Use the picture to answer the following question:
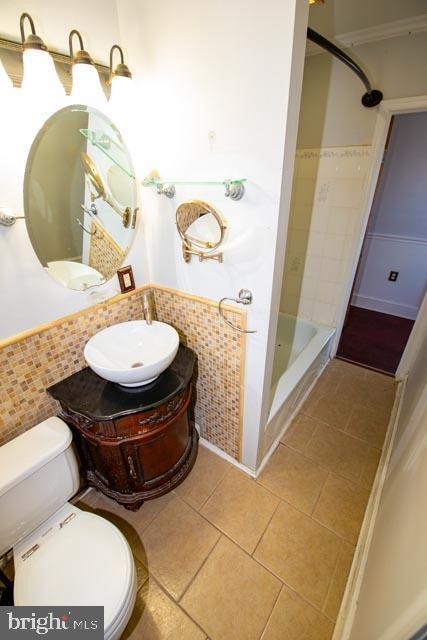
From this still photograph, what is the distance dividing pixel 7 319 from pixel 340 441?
2.08 m

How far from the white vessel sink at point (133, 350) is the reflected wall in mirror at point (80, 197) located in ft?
0.93

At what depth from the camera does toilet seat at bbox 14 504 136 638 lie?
938mm

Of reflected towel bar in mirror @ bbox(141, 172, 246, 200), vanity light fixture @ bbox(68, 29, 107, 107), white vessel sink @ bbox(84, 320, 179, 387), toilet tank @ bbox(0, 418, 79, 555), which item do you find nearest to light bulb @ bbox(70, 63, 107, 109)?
vanity light fixture @ bbox(68, 29, 107, 107)

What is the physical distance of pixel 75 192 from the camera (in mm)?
1256

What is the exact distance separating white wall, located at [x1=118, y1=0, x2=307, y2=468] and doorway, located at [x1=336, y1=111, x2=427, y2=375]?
72.4 inches

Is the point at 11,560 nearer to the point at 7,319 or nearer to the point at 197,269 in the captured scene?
the point at 7,319

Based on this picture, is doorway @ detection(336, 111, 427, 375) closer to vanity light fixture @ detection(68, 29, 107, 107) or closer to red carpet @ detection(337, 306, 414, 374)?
red carpet @ detection(337, 306, 414, 374)

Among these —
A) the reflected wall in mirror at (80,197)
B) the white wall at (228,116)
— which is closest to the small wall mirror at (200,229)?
the white wall at (228,116)

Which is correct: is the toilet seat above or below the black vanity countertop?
below

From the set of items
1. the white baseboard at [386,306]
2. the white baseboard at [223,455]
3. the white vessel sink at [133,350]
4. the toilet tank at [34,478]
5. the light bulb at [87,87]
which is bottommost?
the white baseboard at [223,455]

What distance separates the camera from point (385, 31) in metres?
1.68

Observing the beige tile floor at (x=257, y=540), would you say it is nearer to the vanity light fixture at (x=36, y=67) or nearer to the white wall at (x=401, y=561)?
the white wall at (x=401, y=561)

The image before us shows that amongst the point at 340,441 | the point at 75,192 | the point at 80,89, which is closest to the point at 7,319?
the point at 75,192

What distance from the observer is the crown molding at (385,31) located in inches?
62.6
